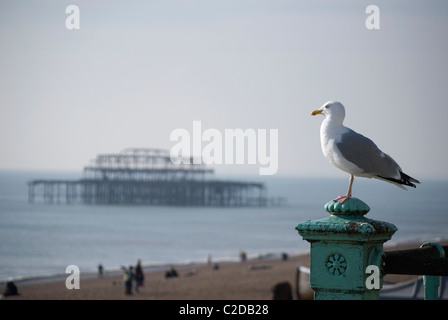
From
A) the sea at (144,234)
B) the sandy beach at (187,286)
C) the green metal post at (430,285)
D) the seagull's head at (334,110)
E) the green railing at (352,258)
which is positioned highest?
the seagull's head at (334,110)

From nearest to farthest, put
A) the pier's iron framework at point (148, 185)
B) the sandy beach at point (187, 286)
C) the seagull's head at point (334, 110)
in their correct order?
the seagull's head at point (334, 110)
the sandy beach at point (187, 286)
the pier's iron framework at point (148, 185)

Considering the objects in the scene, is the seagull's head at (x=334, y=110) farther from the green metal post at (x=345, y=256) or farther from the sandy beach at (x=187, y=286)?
the sandy beach at (x=187, y=286)

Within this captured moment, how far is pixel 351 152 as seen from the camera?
304 cm

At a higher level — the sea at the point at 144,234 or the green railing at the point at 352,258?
the green railing at the point at 352,258

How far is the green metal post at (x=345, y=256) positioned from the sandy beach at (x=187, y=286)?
67.4ft

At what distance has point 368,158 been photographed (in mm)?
3109

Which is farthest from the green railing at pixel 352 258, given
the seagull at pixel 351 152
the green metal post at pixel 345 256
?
the seagull at pixel 351 152

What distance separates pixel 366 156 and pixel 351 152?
0.32ft

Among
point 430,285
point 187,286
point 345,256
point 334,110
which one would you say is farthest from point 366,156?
point 187,286

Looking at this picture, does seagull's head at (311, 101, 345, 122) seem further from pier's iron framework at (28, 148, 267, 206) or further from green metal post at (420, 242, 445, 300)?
pier's iron framework at (28, 148, 267, 206)

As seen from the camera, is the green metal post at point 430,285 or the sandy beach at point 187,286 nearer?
the green metal post at point 430,285

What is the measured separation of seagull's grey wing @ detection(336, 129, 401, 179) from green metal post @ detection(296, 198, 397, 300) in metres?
0.64

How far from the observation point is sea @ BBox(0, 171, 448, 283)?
45844 millimetres

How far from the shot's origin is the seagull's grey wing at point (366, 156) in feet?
9.96
